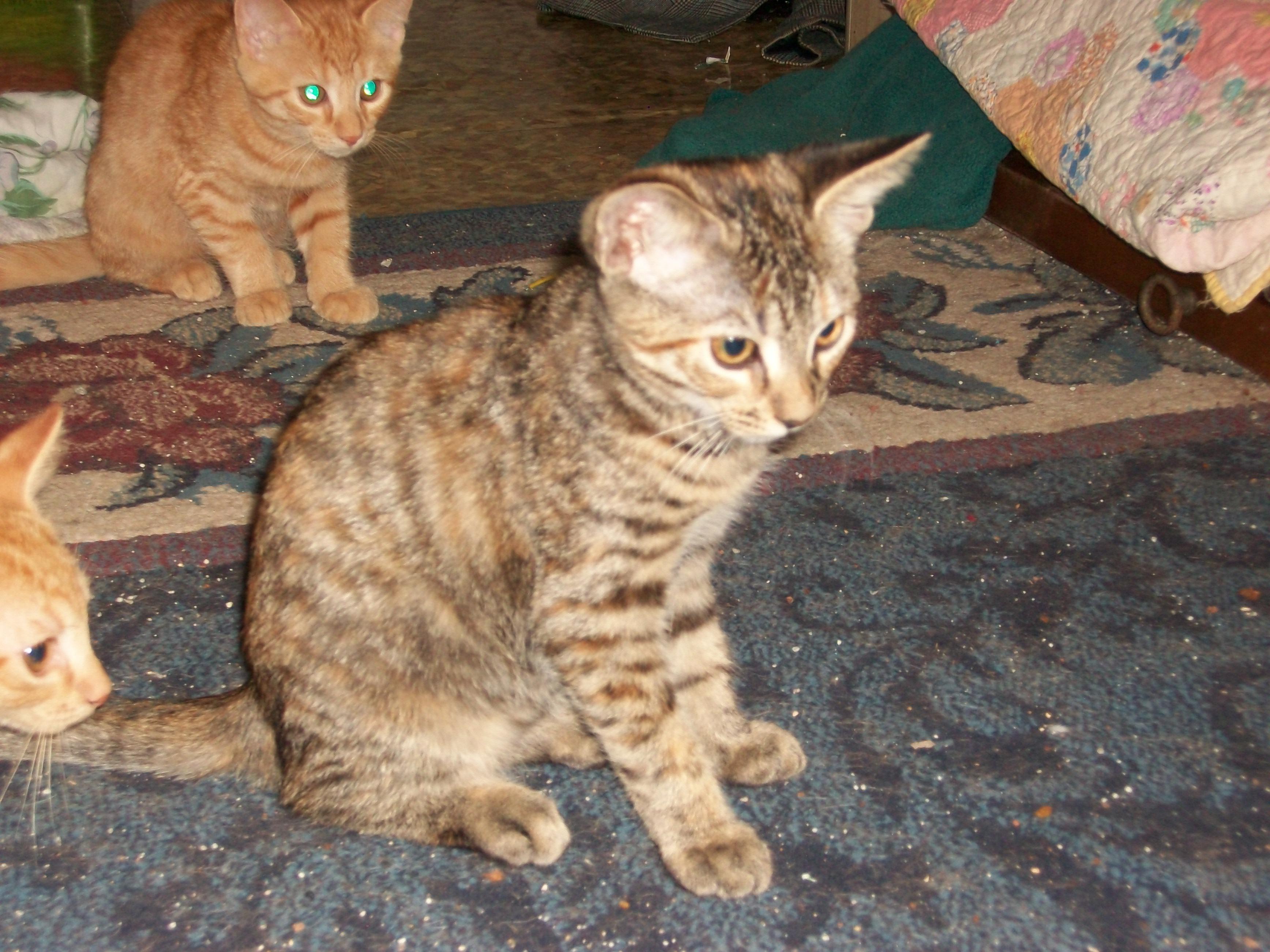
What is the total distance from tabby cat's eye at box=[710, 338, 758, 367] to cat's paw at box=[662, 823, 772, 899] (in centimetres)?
61

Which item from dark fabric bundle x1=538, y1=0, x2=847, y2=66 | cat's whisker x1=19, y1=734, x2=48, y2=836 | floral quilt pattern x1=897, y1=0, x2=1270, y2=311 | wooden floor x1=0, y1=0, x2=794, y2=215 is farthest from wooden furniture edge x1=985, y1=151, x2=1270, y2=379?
cat's whisker x1=19, y1=734, x2=48, y2=836

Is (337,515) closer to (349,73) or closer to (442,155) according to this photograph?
(349,73)

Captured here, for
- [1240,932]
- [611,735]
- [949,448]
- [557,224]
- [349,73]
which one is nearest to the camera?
[1240,932]

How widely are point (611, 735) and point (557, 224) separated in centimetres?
225

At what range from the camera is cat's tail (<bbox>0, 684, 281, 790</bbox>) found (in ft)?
5.01

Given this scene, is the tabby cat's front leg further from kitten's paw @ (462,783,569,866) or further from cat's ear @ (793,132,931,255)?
cat's ear @ (793,132,931,255)

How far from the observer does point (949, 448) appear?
2.26m

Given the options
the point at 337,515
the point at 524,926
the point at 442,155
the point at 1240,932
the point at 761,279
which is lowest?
the point at 442,155

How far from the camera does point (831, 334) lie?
149 cm

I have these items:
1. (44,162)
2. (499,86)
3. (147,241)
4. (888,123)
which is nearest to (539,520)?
(147,241)

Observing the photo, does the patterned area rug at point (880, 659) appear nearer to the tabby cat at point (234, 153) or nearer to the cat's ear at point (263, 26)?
the tabby cat at point (234, 153)

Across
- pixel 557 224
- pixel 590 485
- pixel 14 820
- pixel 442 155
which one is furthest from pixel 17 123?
pixel 590 485

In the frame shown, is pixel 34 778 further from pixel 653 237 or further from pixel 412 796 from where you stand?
pixel 653 237

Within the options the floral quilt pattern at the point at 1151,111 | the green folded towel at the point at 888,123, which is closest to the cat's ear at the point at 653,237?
the floral quilt pattern at the point at 1151,111
